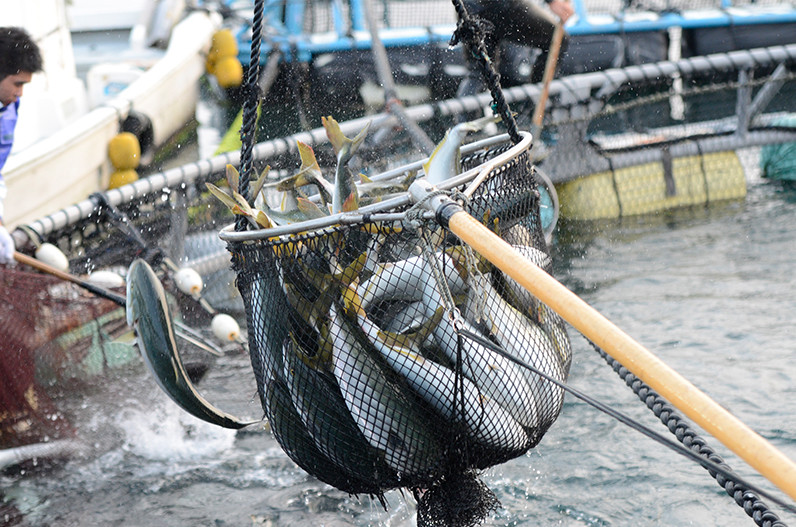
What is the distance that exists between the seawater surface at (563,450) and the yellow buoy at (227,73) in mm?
8027

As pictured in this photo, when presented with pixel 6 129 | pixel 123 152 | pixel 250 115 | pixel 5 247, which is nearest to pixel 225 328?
pixel 5 247

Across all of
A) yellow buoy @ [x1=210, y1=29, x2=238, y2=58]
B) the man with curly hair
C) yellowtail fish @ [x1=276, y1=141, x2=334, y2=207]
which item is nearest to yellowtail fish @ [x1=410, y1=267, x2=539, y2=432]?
yellowtail fish @ [x1=276, y1=141, x2=334, y2=207]

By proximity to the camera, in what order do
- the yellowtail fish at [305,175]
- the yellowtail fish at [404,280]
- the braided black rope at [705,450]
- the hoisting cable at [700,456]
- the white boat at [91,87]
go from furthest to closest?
the white boat at [91,87] → the yellowtail fish at [305,175] → the yellowtail fish at [404,280] → the braided black rope at [705,450] → the hoisting cable at [700,456]

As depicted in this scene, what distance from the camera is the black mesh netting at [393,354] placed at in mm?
2369

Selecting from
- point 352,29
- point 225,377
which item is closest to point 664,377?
point 225,377

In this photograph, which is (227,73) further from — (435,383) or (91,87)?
(435,383)

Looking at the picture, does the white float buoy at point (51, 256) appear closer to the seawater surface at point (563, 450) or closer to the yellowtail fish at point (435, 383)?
the seawater surface at point (563, 450)

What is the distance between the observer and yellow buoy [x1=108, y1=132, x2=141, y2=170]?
8.37 meters

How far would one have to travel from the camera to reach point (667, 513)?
139 inches

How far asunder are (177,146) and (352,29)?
3293 mm

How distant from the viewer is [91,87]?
9766mm

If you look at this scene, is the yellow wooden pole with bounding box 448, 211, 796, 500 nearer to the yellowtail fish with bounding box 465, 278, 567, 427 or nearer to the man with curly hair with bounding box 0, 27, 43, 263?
the yellowtail fish with bounding box 465, 278, 567, 427

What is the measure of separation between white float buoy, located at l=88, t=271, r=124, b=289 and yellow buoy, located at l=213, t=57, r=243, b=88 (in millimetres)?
8073

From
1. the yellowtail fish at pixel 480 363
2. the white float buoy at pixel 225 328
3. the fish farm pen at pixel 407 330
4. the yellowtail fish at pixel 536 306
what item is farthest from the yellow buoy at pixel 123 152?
the yellowtail fish at pixel 480 363
